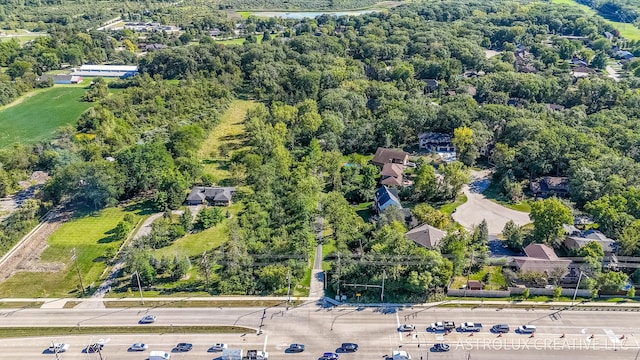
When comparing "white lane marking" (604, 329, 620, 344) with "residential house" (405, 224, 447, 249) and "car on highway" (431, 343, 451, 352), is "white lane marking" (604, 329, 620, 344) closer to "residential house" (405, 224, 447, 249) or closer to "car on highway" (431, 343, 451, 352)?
"car on highway" (431, 343, 451, 352)

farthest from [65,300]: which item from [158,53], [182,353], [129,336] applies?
[158,53]

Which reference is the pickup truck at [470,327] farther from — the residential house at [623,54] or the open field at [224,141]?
the residential house at [623,54]

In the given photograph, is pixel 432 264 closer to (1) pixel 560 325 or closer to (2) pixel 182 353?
Result: (1) pixel 560 325

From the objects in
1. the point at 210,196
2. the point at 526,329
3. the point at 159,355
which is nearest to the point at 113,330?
the point at 159,355

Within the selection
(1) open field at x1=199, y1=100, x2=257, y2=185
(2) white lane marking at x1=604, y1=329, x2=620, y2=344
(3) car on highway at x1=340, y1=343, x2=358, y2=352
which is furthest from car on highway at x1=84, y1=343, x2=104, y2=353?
(2) white lane marking at x1=604, y1=329, x2=620, y2=344

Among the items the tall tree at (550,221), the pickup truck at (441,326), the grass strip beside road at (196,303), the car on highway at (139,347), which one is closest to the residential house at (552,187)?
the tall tree at (550,221)
